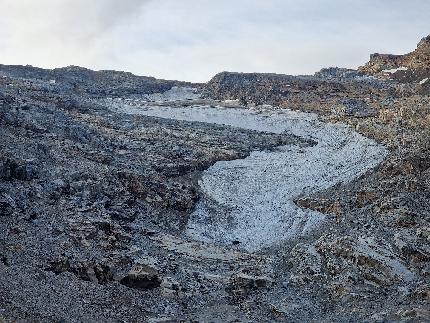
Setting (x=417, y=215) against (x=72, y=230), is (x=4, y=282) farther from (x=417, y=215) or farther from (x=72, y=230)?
(x=417, y=215)

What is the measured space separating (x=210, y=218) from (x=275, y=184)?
7.18m

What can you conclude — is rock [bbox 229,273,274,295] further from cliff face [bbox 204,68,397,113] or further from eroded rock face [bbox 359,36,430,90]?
eroded rock face [bbox 359,36,430,90]

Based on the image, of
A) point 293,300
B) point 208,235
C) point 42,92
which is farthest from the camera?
point 42,92

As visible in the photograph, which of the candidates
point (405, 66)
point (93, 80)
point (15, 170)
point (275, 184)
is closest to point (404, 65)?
point (405, 66)

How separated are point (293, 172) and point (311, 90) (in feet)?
112

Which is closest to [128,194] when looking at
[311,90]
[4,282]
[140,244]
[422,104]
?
[140,244]

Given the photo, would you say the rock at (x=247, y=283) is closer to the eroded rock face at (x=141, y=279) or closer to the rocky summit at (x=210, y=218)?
the rocky summit at (x=210, y=218)

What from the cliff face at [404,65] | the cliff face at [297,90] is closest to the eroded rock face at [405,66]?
the cliff face at [404,65]

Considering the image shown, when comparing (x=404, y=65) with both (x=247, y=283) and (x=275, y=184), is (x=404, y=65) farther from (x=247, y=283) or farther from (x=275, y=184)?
(x=247, y=283)

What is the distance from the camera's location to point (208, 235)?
27688mm

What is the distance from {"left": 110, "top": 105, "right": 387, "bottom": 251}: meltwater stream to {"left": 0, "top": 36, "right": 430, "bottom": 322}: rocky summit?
0.14 m

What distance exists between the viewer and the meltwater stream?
92.1ft

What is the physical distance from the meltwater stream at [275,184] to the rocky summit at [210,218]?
5.5 inches

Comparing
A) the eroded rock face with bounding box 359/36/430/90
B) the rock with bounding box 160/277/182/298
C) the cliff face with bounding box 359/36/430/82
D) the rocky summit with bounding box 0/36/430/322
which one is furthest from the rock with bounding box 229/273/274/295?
the cliff face with bounding box 359/36/430/82
